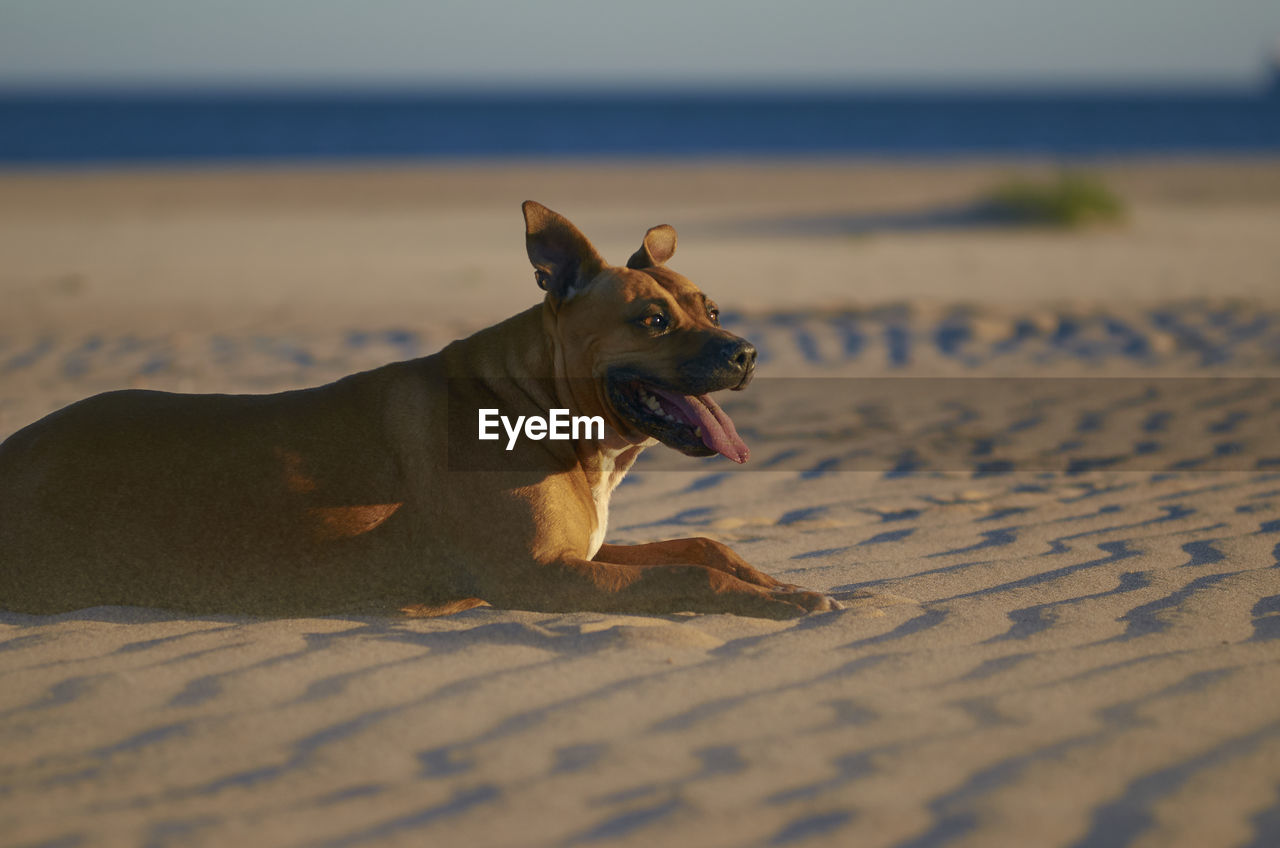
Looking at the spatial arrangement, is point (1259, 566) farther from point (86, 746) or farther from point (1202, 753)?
point (86, 746)

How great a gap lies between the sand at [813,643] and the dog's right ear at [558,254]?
4.00 ft

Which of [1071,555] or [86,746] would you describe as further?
[1071,555]

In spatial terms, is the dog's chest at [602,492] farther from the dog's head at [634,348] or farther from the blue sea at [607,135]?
the blue sea at [607,135]

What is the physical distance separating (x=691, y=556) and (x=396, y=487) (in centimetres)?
116

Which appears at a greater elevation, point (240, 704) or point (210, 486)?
point (210, 486)

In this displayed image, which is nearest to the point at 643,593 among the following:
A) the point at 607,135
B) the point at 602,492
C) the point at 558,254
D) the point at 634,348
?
the point at 602,492

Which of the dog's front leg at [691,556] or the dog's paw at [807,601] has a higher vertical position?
the dog's front leg at [691,556]

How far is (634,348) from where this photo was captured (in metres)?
4.90

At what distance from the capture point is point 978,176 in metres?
32.8

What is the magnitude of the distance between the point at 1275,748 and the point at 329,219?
70.0 feet

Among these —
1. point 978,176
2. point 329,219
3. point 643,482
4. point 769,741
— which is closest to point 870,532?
point 643,482

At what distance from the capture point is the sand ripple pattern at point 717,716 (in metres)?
3.16

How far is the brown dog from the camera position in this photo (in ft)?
15.5

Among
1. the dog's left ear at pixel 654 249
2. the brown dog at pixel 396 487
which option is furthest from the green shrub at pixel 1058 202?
the brown dog at pixel 396 487
